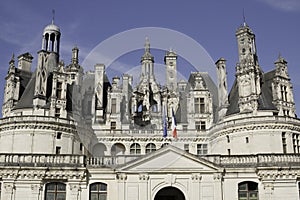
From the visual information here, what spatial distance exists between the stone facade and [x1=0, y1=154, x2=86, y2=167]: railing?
2.4 inches

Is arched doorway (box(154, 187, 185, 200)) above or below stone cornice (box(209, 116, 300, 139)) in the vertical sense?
below

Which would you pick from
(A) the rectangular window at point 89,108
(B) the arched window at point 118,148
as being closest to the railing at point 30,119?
(A) the rectangular window at point 89,108

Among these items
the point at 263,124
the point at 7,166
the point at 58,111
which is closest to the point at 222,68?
the point at 263,124

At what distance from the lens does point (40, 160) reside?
2145cm

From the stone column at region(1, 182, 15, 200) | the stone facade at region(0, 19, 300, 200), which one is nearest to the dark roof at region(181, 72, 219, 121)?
the stone facade at region(0, 19, 300, 200)

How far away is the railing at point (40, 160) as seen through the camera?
69.4ft

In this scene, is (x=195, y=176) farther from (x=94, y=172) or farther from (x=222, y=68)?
(x=222, y=68)

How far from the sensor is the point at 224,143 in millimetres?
28391

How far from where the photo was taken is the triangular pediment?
21656 mm

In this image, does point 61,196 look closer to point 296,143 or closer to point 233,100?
point 233,100

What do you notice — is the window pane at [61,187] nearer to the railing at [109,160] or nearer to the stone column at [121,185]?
the railing at [109,160]

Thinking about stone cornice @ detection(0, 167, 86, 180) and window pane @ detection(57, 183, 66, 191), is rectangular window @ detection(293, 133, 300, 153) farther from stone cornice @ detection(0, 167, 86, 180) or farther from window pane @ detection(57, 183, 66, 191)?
window pane @ detection(57, 183, 66, 191)

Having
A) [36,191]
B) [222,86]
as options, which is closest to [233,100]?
[222,86]

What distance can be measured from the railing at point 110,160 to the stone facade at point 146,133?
0.06 metres
